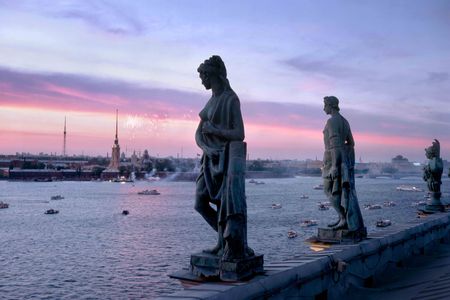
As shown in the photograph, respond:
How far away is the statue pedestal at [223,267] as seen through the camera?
5.18 m

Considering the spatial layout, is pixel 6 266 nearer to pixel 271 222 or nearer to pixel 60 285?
pixel 60 285

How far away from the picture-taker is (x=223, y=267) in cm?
524

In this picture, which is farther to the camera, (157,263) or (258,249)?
(258,249)

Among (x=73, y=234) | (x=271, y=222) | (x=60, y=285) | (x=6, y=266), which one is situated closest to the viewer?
(x=60, y=285)

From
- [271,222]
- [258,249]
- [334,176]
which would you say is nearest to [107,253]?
[258,249]

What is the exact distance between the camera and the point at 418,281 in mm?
7883

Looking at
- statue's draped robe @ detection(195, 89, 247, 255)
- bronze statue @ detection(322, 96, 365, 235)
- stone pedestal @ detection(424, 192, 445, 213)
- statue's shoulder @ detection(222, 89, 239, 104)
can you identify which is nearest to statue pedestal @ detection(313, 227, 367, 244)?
bronze statue @ detection(322, 96, 365, 235)

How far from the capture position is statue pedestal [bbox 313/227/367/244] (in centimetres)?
809

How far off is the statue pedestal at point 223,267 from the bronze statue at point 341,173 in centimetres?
307

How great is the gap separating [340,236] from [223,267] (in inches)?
131

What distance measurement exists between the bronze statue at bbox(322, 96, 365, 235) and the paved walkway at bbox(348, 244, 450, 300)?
36.1 inches

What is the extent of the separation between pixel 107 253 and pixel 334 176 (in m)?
30.6

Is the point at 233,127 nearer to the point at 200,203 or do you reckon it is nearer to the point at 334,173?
the point at 200,203

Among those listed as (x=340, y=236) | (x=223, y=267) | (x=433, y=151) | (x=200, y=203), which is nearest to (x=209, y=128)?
(x=200, y=203)
